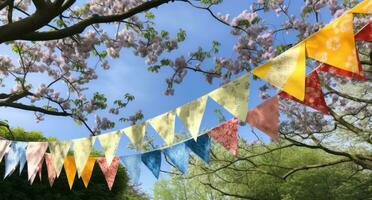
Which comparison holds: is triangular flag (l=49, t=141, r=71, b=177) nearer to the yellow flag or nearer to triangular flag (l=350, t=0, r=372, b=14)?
the yellow flag

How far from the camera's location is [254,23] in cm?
895

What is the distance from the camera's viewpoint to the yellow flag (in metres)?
5.89

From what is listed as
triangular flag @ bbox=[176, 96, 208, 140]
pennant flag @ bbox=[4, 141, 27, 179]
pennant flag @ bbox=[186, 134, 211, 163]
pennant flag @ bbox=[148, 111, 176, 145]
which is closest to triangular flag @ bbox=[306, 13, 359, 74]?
triangular flag @ bbox=[176, 96, 208, 140]

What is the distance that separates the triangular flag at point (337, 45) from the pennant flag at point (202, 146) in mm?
1768

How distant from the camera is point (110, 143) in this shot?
19.5 ft

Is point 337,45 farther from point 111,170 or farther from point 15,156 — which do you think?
point 15,156

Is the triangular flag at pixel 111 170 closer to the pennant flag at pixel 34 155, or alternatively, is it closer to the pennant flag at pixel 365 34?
the pennant flag at pixel 34 155

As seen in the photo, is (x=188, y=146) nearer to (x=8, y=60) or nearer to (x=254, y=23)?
(x=254, y=23)

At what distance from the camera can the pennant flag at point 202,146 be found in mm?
5363

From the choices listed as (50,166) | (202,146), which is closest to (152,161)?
(202,146)

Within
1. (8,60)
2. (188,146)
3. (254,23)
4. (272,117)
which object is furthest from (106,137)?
(8,60)

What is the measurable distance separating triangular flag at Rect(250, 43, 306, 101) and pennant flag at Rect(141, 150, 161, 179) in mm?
2314

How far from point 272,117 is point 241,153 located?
16.0m

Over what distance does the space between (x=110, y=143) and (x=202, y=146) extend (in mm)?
1211
